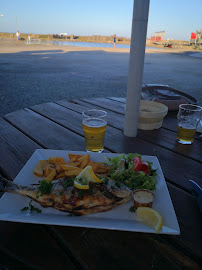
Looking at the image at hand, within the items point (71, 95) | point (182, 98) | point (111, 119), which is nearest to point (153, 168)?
point (111, 119)

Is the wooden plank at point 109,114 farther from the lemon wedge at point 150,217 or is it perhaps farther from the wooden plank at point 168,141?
the lemon wedge at point 150,217

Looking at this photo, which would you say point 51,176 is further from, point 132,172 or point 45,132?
point 45,132

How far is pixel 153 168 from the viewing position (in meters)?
1.37

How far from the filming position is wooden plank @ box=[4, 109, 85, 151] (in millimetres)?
1790

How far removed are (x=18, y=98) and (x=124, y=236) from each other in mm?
6588

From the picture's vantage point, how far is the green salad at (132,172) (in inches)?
47.0

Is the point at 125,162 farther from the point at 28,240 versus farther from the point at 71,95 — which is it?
the point at 71,95

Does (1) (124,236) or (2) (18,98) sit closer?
(1) (124,236)

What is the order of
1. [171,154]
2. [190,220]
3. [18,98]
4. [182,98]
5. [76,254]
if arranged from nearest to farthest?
1. [76,254]
2. [190,220]
3. [171,154]
4. [182,98]
5. [18,98]

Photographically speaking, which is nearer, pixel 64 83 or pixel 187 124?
pixel 187 124

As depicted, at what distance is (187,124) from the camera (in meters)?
1.85

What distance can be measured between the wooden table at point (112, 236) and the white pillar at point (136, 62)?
169mm

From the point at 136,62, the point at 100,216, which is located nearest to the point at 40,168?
Result: the point at 100,216

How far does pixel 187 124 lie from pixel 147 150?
0.43 metres
